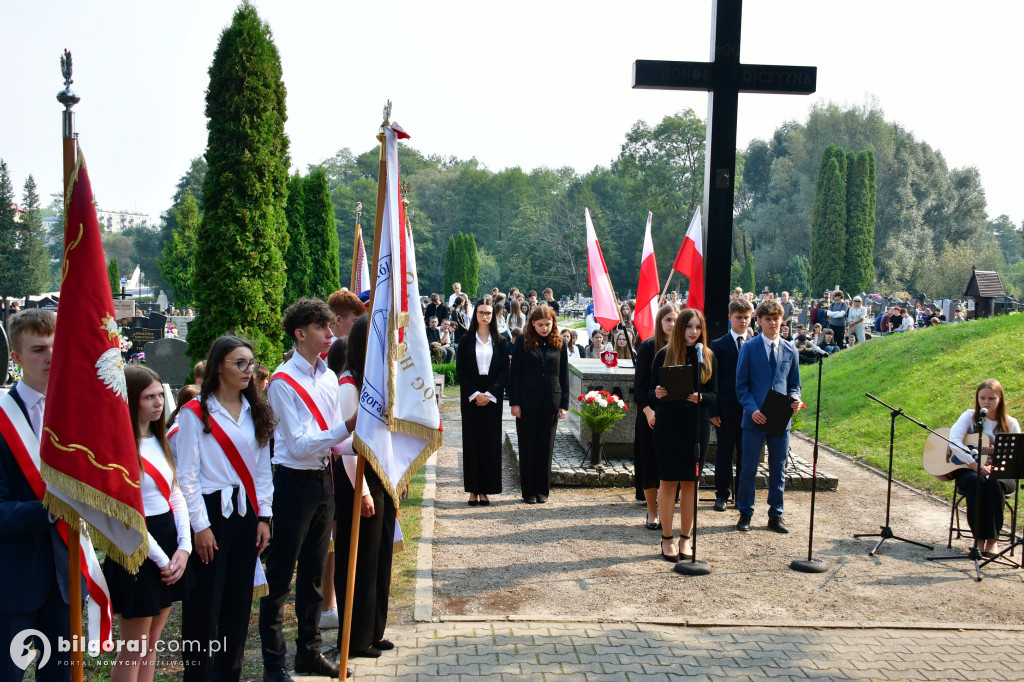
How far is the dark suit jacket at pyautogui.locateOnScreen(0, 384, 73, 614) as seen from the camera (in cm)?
336

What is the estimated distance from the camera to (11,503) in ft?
11.0

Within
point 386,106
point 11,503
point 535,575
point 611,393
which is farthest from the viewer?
point 611,393

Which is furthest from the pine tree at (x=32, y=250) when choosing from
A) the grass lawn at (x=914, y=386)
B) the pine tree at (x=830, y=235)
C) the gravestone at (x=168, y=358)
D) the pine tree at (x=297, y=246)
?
the grass lawn at (x=914, y=386)

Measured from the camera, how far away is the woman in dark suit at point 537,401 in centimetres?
902

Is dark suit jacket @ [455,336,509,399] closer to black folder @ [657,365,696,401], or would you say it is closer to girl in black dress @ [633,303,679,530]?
girl in black dress @ [633,303,679,530]

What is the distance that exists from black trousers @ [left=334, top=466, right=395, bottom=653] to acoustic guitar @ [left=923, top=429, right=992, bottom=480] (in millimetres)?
5492

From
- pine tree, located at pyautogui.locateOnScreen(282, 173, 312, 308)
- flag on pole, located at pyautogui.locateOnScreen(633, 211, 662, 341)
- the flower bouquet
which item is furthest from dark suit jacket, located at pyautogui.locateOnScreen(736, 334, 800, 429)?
pine tree, located at pyautogui.locateOnScreen(282, 173, 312, 308)

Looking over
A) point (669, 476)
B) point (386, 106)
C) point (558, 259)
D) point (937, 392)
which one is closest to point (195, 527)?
point (386, 106)

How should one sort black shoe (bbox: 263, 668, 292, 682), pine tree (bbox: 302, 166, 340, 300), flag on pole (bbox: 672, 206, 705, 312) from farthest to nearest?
1. pine tree (bbox: 302, 166, 340, 300)
2. flag on pole (bbox: 672, 206, 705, 312)
3. black shoe (bbox: 263, 668, 292, 682)

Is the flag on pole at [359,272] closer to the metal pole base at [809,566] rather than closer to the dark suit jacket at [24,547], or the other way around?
the metal pole base at [809,566]

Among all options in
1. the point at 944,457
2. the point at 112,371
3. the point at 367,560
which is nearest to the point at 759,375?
the point at 944,457

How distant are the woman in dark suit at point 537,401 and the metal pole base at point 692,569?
8.35ft

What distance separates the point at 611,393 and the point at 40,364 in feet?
25.2

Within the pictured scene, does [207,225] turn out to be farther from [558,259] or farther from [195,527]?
[558,259]
